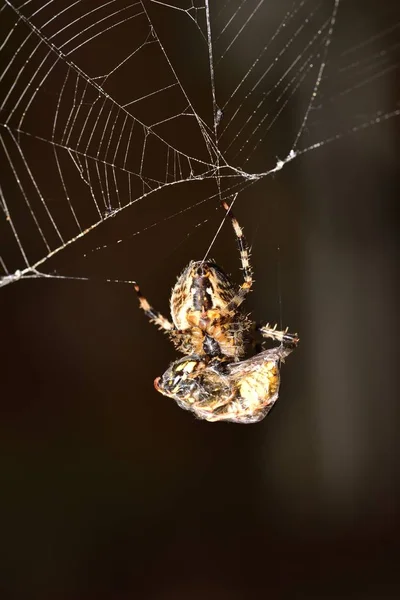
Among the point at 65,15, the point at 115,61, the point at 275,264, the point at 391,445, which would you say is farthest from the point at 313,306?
the point at 65,15

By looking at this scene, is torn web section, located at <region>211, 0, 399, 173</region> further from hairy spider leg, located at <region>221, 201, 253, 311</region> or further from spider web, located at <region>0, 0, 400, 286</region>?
hairy spider leg, located at <region>221, 201, 253, 311</region>

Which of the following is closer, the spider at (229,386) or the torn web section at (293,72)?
the spider at (229,386)

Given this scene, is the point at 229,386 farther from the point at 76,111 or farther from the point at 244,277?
the point at 76,111

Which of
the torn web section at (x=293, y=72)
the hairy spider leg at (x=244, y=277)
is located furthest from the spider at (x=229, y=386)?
the torn web section at (x=293, y=72)

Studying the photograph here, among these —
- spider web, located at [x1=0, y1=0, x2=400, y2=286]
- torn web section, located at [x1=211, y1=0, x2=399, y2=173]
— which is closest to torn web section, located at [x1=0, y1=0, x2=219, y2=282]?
spider web, located at [x1=0, y1=0, x2=400, y2=286]

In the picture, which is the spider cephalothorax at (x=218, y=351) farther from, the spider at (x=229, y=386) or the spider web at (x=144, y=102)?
the spider web at (x=144, y=102)

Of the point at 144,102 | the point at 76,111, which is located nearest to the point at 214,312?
the point at 76,111
